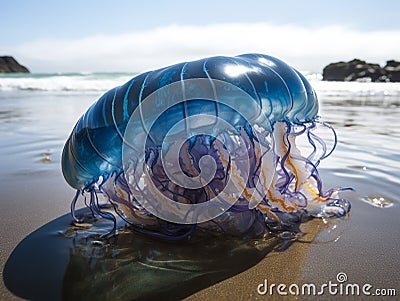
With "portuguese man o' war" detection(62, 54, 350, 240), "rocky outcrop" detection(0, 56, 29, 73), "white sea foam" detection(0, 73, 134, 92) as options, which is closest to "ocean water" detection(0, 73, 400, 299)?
"portuguese man o' war" detection(62, 54, 350, 240)

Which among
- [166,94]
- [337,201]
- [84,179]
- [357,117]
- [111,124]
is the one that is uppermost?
[166,94]

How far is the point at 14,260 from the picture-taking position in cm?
157

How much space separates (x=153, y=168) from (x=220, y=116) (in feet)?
1.25

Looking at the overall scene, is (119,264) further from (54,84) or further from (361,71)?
(361,71)

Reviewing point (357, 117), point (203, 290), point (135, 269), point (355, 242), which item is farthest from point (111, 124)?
point (357, 117)

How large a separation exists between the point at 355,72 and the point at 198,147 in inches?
1139

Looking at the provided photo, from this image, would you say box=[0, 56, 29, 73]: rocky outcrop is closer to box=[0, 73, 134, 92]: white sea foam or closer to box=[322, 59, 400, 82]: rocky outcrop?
box=[0, 73, 134, 92]: white sea foam

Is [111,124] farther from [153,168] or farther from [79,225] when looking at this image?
[79,225]

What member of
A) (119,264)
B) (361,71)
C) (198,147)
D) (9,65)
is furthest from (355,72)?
(9,65)

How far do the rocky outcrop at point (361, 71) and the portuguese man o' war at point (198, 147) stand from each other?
2507 centimetres

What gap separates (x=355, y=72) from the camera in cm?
2805

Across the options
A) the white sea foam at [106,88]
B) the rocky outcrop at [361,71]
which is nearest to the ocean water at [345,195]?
the white sea foam at [106,88]

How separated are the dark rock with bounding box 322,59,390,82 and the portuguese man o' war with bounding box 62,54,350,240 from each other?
1019 inches

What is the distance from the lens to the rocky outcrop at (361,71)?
24.9 metres
